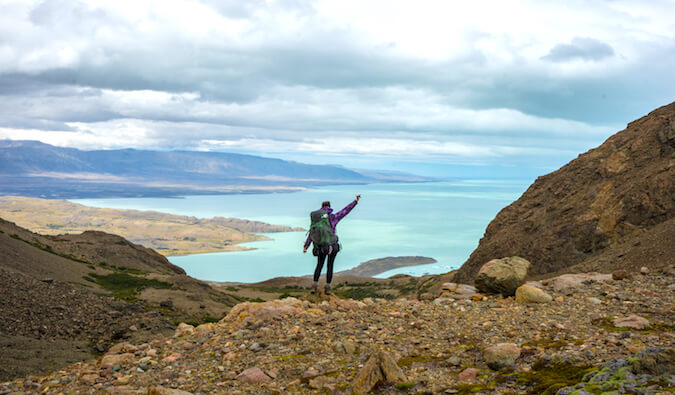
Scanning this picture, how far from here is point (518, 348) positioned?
9922mm

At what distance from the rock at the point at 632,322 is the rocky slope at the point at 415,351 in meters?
0.04

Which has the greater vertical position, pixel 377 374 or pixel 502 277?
pixel 502 277

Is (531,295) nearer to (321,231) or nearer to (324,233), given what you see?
(324,233)

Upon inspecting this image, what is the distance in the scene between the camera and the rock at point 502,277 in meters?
16.5

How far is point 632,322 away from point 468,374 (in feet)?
16.1

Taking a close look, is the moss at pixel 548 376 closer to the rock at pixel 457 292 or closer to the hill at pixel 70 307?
the rock at pixel 457 292

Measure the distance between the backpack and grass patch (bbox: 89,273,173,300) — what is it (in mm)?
38921

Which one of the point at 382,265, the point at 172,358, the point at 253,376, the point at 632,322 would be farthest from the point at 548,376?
the point at 382,265

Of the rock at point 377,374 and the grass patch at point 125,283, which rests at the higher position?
the rock at point 377,374

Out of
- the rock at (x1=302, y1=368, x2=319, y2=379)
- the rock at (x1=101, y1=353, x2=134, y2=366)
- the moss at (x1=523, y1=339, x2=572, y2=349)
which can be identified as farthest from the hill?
the moss at (x1=523, y1=339, x2=572, y2=349)

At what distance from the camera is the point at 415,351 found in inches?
427

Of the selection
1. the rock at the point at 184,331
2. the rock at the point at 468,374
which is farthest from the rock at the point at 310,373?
the rock at the point at 184,331

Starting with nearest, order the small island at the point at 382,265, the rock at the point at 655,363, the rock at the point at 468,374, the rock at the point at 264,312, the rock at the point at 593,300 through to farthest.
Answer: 1. the rock at the point at 655,363
2. the rock at the point at 468,374
3. the rock at the point at 593,300
4. the rock at the point at 264,312
5. the small island at the point at 382,265

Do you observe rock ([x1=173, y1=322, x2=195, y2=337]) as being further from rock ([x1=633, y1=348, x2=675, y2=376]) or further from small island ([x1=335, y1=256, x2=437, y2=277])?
small island ([x1=335, y1=256, x2=437, y2=277])
